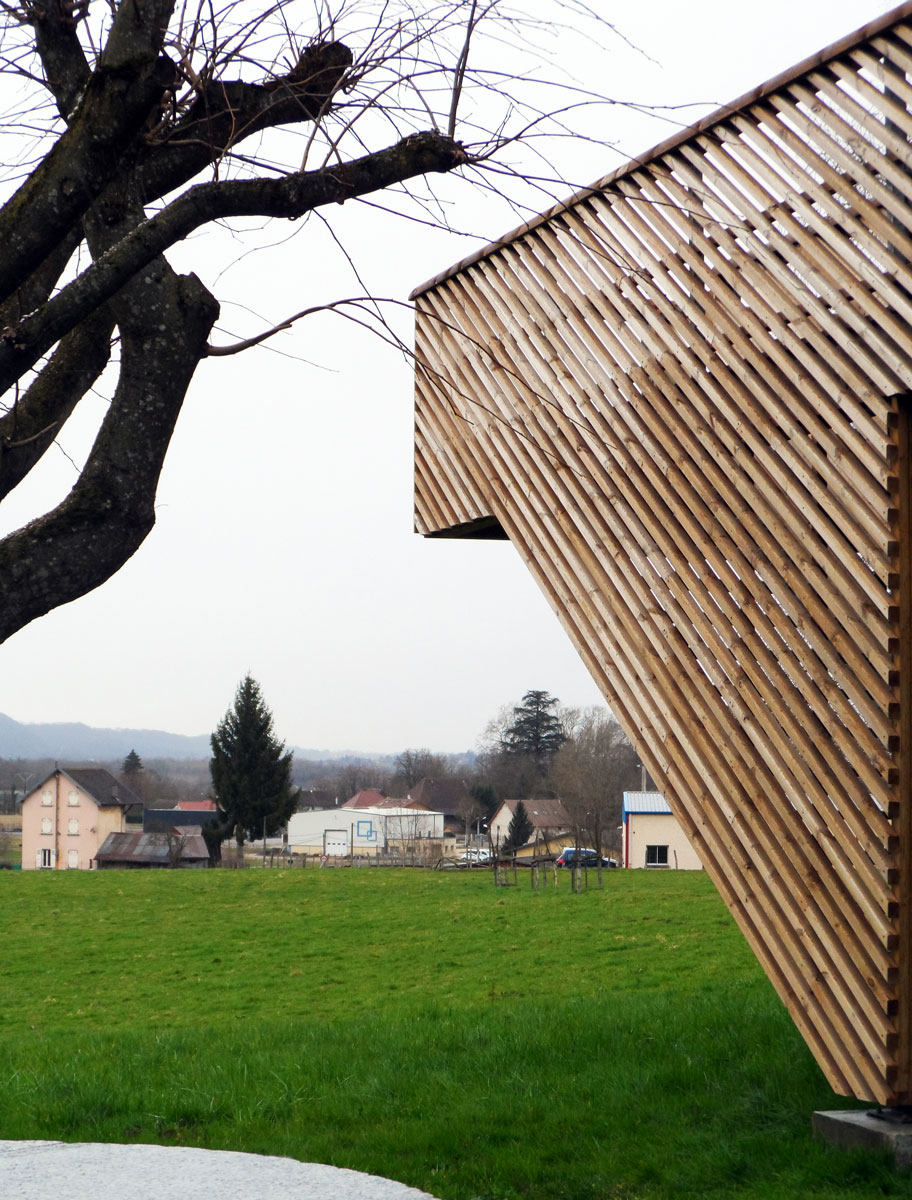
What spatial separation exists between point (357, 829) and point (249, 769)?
2901 centimetres

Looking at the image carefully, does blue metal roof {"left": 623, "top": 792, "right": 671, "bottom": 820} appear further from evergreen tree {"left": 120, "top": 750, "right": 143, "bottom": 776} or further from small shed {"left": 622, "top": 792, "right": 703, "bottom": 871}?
evergreen tree {"left": 120, "top": 750, "right": 143, "bottom": 776}

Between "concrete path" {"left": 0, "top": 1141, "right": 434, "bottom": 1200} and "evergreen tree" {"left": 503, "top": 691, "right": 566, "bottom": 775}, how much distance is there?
6960 cm

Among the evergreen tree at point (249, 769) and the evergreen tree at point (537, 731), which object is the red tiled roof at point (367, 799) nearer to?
the evergreen tree at point (537, 731)

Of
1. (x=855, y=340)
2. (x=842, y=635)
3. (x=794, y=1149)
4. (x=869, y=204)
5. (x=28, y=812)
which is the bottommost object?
(x=28, y=812)

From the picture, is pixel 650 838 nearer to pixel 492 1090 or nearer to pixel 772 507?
pixel 492 1090

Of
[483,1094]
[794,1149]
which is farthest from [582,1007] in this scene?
[794,1149]

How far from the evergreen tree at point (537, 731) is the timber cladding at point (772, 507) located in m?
68.8

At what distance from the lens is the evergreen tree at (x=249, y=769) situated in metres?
43.5

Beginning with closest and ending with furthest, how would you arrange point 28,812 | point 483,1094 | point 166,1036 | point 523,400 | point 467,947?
point 483,1094
point 523,400
point 166,1036
point 467,947
point 28,812

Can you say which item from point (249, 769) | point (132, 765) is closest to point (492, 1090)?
point (249, 769)

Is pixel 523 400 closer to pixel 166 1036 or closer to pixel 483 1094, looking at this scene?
pixel 483 1094

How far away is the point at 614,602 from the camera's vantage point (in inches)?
212

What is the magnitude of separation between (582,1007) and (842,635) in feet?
13.3

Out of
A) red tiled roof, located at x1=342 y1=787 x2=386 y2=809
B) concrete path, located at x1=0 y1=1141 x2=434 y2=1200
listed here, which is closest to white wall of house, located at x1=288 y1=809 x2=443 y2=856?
red tiled roof, located at x1=342 y1=787 x2=386 y2=809
